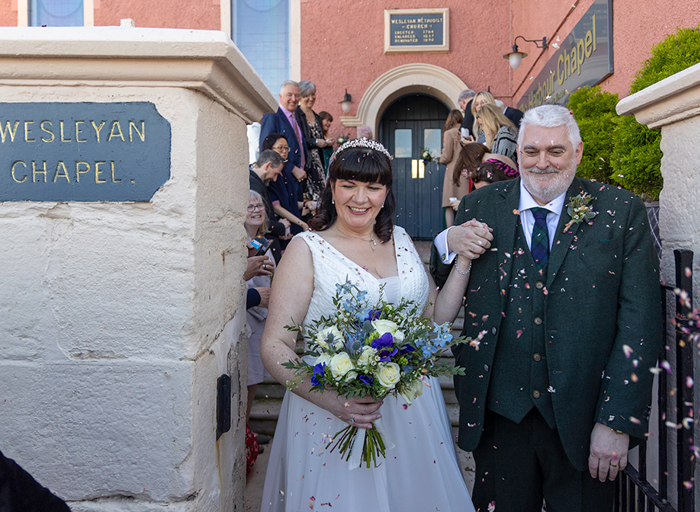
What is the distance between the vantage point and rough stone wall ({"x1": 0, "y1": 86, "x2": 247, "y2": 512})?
5.12 ft

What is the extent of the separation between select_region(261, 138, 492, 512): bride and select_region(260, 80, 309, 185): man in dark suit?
310 centimetres

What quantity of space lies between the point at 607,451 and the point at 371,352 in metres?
0.92

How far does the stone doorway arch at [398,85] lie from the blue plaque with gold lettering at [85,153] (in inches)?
322

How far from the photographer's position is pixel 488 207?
2082 millimetres

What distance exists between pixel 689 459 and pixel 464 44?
9.05 m

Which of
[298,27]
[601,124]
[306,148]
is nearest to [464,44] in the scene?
[298,27]

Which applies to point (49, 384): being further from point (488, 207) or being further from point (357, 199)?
point (488, 207)

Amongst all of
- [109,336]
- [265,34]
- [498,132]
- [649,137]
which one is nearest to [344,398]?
[109,336]

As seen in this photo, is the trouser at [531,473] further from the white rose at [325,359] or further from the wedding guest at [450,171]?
the wedding guest at [450,171]

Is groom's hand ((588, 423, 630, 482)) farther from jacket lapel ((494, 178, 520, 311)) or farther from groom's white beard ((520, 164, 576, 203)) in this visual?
groom's white beard ((520, 164, 576, 203))

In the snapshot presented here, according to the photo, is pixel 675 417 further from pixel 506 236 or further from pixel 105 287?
pixel 105 287

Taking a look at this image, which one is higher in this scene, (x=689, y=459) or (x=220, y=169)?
(x=220, y=169)

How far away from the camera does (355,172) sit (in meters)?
2.09

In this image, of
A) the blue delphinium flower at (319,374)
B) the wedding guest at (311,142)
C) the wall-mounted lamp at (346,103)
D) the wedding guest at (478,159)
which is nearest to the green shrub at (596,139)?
the wedding guest at (478,159)
